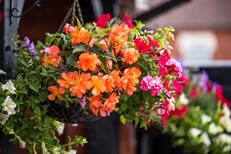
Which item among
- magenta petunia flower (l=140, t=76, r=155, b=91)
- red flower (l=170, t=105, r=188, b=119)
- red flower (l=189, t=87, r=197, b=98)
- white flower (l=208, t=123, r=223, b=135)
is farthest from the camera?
red flower (l=189, t=87, r=197, b=98)

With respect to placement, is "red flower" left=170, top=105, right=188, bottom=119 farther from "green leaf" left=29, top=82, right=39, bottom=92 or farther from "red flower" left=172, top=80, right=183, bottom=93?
"green leaf" left=29, top=82, right=39, bottom=92

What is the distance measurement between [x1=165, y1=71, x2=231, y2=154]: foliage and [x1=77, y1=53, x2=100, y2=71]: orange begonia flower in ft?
7.37

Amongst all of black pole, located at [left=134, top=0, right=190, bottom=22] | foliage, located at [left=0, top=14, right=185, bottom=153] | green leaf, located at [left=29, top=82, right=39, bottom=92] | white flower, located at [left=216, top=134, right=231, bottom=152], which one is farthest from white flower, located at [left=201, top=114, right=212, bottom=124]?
green leaf, located at [left=29, top=82, right=39, bottom=92]

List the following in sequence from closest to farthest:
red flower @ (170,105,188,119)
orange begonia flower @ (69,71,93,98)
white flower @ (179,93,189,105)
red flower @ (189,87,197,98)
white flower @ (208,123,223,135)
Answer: orange begonia flower @ (69,71,93,98)
red flower @ (170,105,188,119)
white flower @ (179,93,189,105)
white flower @ (208,123,223,135)
red flower @ (189,87,197,98)

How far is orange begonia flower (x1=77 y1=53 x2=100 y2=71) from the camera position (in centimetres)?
253

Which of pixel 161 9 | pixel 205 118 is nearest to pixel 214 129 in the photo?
pixel 205 118

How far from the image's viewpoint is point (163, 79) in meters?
2.75

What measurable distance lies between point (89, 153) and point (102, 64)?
92.6 inches

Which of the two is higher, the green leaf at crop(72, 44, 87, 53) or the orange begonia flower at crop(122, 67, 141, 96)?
the green leaf at crop(72, 44, 87, 53)

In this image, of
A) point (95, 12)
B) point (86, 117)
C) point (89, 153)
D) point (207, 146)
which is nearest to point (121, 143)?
point (89, 153)

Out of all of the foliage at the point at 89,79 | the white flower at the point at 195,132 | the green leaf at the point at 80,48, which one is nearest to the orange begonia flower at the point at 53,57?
the foliage at the point at 89,79

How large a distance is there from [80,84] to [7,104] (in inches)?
11.2

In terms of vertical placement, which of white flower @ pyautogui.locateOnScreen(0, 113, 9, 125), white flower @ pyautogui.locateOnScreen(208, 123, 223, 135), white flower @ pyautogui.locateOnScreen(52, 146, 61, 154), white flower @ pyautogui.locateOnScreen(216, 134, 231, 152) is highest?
white flower @ pyautogui.locateOnScreen(208, 123, 223, 135)

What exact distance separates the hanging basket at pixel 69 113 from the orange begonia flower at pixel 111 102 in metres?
0.13
